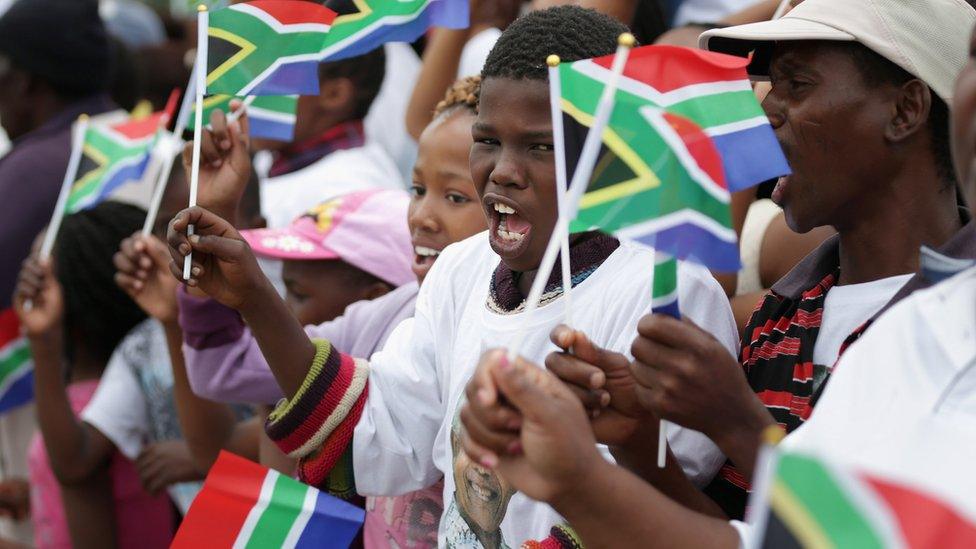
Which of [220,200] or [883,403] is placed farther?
[220,200]

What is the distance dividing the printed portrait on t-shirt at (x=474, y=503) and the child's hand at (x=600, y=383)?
44cm

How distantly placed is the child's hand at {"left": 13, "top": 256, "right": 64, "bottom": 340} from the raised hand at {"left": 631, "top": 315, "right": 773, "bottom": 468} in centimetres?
280

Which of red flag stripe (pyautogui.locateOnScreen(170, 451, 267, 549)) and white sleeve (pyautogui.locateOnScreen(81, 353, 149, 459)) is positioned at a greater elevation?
red flag stripe (pyautogui.locateOnScreen(170, 451, 267, 549))

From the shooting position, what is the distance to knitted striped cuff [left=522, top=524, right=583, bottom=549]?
90.2 inches

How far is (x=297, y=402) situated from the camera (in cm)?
279

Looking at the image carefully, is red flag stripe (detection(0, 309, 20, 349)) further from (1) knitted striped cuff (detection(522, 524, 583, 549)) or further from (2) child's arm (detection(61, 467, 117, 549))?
(1) knitted striped cuff (detection(522, 524, 583, 549))

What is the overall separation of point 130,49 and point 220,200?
5.05 metres

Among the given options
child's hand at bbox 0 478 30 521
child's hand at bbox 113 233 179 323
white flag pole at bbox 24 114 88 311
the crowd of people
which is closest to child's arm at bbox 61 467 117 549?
the crowd of people

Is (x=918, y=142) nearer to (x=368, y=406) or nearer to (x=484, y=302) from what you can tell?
(x=484, y=302)

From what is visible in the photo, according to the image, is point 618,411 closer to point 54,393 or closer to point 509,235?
point 509,235

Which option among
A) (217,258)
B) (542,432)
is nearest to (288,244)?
(217,258)

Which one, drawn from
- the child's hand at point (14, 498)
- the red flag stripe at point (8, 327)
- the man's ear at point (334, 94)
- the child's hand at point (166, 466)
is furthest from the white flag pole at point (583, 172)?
the red flag stripe at point (8, 327)

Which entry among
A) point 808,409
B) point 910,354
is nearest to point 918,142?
point 808,409

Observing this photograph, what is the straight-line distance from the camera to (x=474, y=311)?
2770mm
